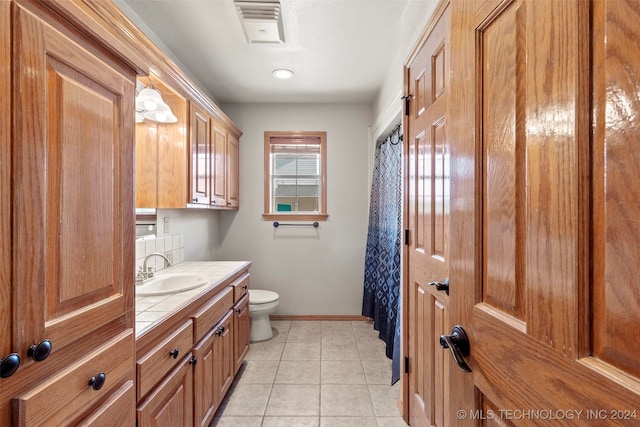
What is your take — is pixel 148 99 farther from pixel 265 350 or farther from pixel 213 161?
pixel 265 350

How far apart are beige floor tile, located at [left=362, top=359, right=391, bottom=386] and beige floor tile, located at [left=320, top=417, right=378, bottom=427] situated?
384 millimetres

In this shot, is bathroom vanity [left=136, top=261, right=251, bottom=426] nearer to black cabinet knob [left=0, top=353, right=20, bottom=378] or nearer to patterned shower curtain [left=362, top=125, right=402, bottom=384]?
black cabinet knob [left=0, top=353, right=20, bottom=378]

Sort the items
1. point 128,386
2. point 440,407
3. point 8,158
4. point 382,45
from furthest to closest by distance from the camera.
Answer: point 382,45, point 440,407, point 128,386, point 8,158

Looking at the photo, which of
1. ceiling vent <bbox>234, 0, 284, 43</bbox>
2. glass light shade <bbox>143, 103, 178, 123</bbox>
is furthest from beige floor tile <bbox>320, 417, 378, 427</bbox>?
ceiling vent <bbox>234, 0, 284, 43</bbox>

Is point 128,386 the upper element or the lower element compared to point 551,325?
lower

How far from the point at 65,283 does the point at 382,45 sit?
2.27m

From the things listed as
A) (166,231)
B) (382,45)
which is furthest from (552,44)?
(166,231)

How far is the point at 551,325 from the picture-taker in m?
0.47

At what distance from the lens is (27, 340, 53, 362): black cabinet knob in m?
0.57

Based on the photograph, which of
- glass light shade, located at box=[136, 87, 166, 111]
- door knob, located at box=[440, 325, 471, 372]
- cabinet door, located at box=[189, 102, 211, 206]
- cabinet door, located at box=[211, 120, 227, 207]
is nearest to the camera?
door knob, located at box=[440, 325, 471, 372]

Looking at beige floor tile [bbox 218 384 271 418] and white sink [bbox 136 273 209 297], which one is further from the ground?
white sink [bbox 136 273 209 297]

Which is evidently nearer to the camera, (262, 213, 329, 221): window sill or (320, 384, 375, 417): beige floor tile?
(320, 384, 375, 417): beige floor tile

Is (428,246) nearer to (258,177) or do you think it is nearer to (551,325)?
(551,325)

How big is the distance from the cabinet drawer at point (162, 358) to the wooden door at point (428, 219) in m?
1.15
